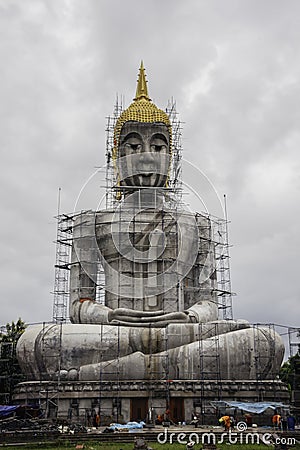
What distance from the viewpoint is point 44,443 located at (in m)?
16.8

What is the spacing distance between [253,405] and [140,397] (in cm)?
419

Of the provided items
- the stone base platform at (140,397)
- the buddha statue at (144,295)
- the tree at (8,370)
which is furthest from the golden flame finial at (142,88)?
the stone base platform at (140,397)

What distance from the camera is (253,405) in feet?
72.0

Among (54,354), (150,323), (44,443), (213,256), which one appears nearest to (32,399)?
(54,354)

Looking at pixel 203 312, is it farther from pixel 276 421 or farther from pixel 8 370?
pixel 8 370

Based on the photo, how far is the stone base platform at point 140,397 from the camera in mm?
23438

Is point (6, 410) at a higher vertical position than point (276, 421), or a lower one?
higher

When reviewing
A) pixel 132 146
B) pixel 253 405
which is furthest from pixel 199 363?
pixel 132 146

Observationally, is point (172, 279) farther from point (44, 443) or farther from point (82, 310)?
point (44, 443)

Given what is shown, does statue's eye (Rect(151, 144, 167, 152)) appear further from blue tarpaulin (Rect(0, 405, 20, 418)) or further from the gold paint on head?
blue tarpaulin (Rect(0, 405, 20, 418))

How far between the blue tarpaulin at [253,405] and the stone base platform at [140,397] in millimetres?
609

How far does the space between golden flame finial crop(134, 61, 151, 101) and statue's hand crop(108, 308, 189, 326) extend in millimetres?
12852

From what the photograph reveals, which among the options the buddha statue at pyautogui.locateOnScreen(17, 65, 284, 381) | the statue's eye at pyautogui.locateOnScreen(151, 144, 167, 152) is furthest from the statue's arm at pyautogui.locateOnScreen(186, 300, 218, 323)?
the statue's eye at pyautogui.locateOnScreen(151, 144, 167, 152)

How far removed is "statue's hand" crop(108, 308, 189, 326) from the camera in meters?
26.0
